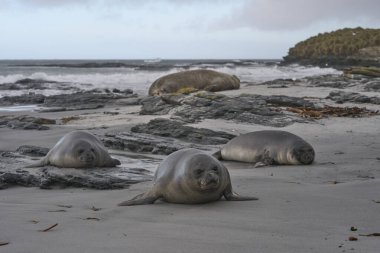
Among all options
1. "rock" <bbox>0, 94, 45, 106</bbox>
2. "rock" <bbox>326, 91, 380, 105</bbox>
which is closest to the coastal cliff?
"rock" <bbox>326, 91, 380, 105</bbox>

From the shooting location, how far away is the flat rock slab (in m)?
5.27

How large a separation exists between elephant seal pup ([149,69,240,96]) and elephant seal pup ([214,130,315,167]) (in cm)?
1121

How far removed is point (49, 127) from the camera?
32.8ft

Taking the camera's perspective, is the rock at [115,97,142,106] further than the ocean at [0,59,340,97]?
No

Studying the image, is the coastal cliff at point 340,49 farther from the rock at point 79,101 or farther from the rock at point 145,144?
the rock at point 145,144

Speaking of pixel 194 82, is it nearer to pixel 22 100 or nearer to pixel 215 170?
pixel 22 100

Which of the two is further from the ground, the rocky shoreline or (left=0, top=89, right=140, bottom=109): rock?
the rocky shoreline

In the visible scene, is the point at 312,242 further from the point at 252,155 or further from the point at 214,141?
the point at 214,141

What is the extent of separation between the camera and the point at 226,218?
3.58 meters

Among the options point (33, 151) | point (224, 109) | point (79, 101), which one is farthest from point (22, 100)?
point (33, 151)

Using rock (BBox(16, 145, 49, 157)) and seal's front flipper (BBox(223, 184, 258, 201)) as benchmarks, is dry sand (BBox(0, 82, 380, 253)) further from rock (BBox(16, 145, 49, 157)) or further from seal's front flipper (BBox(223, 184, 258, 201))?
rock (BBox(16, 145, 49, 157))

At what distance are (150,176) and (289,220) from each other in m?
2.28

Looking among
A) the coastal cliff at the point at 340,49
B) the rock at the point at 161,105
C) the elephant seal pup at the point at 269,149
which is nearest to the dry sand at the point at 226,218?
the elephant seal pup at the point at 269,149

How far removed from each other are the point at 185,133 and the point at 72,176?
Answer: 291 centimetres
